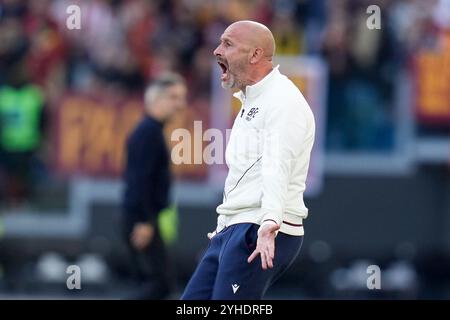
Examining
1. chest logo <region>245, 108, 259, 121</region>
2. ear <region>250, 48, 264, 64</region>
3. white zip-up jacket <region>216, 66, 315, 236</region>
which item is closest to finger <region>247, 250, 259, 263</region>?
white zip-up jacket <region>216, 66, 315, 236</region>

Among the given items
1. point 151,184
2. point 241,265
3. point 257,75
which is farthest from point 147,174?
point 241,265

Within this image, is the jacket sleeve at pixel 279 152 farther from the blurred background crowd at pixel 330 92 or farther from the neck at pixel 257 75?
the blurred background crowd at pixel 330 92

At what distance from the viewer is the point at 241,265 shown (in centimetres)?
777

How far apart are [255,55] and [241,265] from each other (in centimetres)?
124

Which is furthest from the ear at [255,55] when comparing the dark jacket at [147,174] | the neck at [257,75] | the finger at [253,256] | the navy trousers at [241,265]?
the dark jacket at [147,174]

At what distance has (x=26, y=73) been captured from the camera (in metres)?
17.9

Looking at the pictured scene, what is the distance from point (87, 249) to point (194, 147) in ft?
6.80

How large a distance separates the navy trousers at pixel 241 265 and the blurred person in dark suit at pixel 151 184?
14.3ft

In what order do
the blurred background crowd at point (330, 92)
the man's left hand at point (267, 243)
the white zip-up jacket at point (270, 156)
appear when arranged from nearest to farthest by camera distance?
the man's left hand at point (267, 243) → the white zip-up jacket at point (270, 156) → the blurred background crowd at point (330, 92)

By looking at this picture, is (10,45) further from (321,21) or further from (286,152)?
(286,152)

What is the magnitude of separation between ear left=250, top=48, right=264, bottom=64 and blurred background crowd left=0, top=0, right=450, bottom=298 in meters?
9.88

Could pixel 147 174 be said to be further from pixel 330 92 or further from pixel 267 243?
pixel 330 92

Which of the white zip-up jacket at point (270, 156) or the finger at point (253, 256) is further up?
the white zip-up jacket at point (270, 156)

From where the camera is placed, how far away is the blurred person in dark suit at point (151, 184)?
12328 mm
